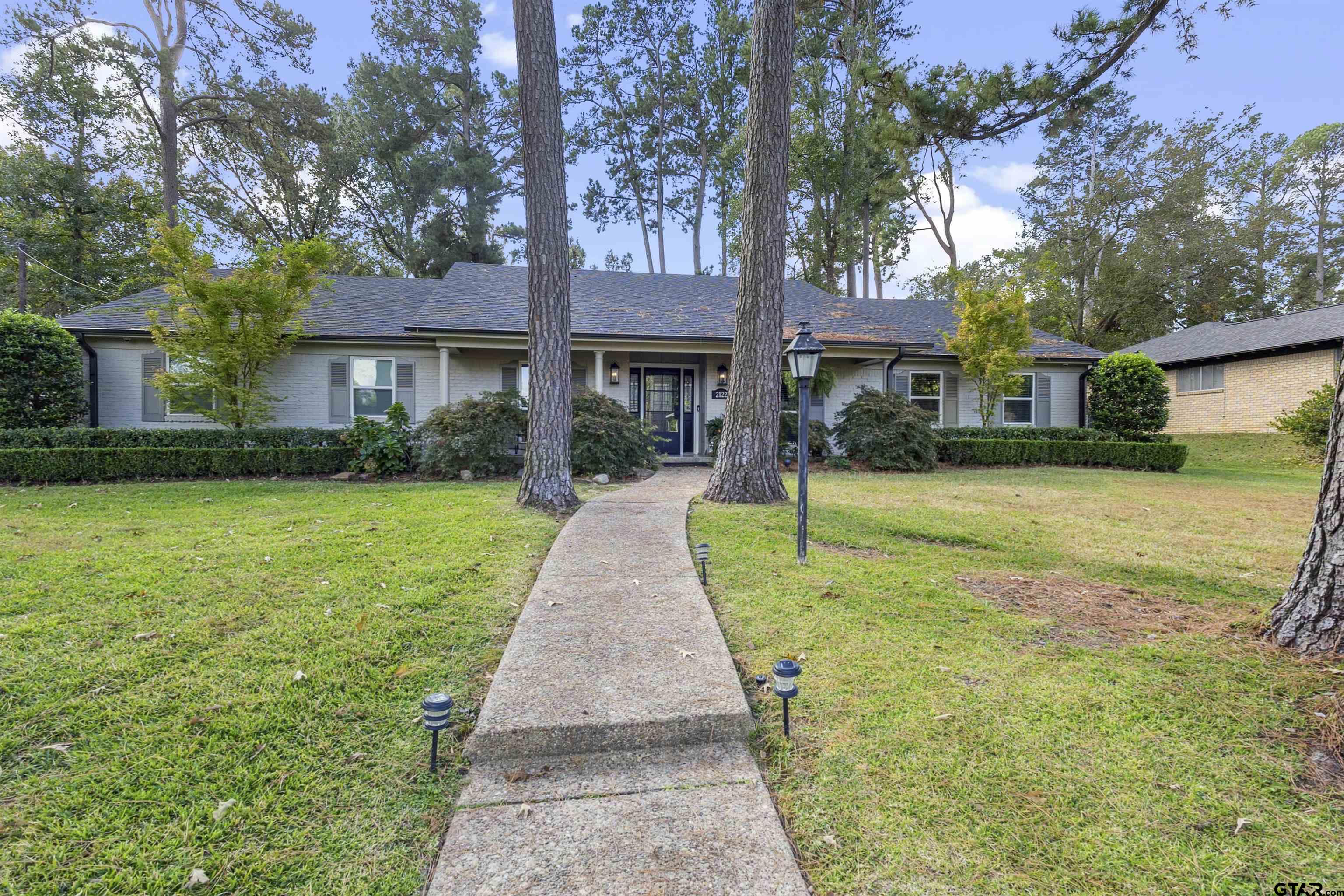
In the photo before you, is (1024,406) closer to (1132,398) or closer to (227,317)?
(1132,398)

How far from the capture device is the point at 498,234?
21.5m

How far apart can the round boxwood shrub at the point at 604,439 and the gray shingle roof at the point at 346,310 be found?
435cm

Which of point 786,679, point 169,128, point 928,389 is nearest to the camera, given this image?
point 786,679

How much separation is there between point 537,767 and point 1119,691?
7.85ft

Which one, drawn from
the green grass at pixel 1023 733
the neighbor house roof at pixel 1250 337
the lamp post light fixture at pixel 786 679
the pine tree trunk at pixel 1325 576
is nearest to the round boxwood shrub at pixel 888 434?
the green grass at pixel 1023 733

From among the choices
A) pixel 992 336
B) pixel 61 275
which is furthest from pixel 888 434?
pixel 61 275

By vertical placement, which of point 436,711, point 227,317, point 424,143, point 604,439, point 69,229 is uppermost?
point 424,143

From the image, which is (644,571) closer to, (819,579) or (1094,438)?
(819,579)

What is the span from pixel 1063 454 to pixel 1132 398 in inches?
106

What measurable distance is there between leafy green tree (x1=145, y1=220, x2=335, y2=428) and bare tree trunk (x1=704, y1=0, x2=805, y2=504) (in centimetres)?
807

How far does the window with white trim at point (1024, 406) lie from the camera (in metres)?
14.3

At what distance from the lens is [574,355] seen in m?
12.8

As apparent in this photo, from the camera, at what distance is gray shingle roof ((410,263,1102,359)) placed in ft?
38.5

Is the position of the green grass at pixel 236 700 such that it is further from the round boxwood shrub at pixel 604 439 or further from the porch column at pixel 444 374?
the porch column at pixel 444 374
